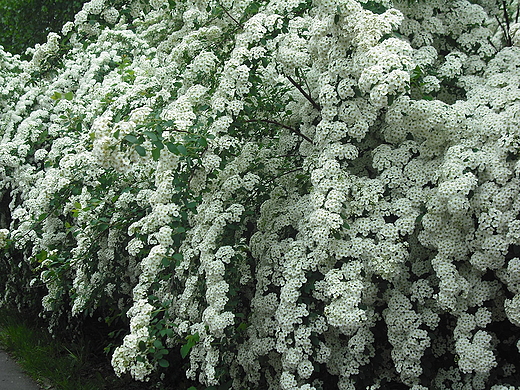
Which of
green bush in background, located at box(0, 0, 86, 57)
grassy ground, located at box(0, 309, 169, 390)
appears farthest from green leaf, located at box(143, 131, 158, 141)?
green bush in background, located at box(0, 0, 86, 57)

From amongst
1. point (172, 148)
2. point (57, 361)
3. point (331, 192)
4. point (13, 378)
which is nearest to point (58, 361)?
point (57, 361)

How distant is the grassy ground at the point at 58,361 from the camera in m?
4.64

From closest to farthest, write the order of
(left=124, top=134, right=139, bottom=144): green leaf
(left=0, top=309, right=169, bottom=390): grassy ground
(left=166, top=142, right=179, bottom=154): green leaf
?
(left=124, top=134, right=139, bottom=144): green leaf → (left=166, top=142, right=179, bottom=154): green leaf → (left=0, top=309, right=169, bottom=390): grassy ground

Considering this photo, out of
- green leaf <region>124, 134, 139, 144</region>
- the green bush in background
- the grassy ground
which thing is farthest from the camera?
the green bush in background

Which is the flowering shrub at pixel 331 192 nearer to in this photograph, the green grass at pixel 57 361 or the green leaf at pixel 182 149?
the green leaf at pixel 182 149

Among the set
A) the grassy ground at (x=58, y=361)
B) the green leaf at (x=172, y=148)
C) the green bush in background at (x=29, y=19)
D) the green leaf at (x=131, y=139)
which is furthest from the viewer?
the green bush in background at (x=29, y=19)

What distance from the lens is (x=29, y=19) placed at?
12430mm

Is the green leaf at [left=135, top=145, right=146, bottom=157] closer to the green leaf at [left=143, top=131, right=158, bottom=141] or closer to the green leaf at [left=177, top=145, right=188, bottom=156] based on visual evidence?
the green leaf at [left=143, top=131, right=158, bottom=141]

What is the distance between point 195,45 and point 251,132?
0.64 m

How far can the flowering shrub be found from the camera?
2.67 metres

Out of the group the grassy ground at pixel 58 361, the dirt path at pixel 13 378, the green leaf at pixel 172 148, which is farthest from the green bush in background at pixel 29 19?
the green leaf at pixel 172 148

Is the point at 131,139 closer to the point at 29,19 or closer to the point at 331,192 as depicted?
the point at 331,192

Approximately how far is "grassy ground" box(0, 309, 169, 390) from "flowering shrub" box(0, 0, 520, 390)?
1.19 m

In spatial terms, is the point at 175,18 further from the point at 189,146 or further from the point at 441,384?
the point at 441,384
